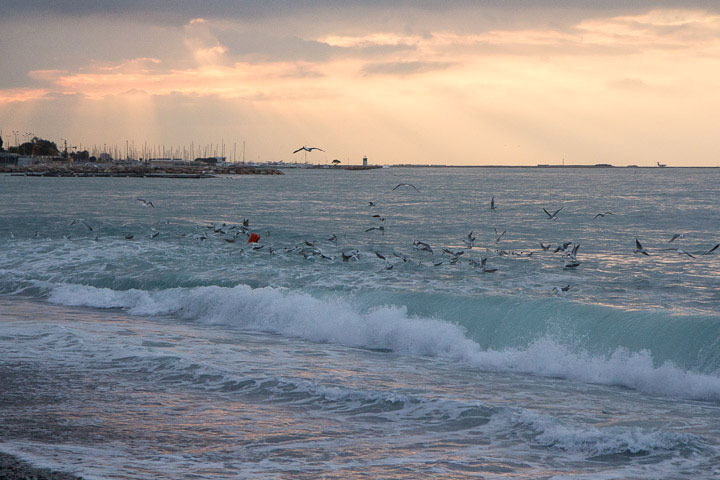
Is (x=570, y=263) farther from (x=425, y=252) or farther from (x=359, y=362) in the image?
(x=359, y=362)

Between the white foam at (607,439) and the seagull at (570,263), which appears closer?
the white foam at (607,439)

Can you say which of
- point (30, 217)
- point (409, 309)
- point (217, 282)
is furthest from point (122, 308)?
point (30, 217)

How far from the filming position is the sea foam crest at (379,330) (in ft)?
38.5

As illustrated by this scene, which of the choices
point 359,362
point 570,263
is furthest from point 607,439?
point 570,263

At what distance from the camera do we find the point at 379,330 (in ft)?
50.0

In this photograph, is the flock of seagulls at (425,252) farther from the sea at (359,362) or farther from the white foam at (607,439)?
the white foam at (607,439)

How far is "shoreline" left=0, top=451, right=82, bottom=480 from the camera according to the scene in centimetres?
664

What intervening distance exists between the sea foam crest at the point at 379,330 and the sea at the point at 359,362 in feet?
0.19

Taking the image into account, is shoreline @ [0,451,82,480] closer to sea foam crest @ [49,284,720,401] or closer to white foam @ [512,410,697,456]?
white foam @ [512,410,697,456]

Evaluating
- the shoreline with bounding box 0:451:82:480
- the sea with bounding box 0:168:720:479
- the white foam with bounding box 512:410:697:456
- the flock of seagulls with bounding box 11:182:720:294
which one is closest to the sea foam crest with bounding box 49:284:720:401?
the sea with bounding box 0:168:720:479

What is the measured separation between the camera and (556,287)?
18000 millimetres

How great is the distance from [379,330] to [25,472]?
9304mm

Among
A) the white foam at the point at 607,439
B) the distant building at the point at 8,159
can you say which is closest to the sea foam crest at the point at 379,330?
the white foam at the point at 607,439

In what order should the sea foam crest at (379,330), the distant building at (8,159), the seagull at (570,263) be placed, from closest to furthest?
the sea foam crest at (379,330)
the seagull at (570,263)
the distant building at (8,159)
